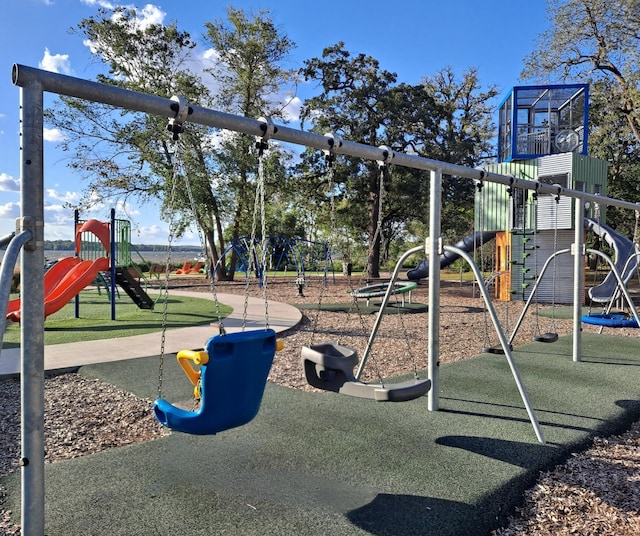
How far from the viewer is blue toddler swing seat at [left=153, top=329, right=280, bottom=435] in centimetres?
256

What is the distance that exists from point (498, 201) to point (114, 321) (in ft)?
38.2

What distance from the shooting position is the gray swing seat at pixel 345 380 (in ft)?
10.1

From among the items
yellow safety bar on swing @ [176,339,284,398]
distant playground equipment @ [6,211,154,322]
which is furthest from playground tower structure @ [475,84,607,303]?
yellow safety bar on swing @ [176,339,284,398]

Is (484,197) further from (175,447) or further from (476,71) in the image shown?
(476,71)

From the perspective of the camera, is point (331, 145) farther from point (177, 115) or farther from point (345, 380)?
point (345, 380)

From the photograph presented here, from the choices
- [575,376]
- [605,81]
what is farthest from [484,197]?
[575,376]

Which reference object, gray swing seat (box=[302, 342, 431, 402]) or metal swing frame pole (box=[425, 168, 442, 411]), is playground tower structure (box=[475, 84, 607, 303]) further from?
gray swing seat (box=[302, 342, 431, 402])

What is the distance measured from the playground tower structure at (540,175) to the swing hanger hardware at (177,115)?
13496 mm

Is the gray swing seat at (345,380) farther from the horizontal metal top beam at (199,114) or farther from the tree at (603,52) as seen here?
the tree at (603,52)

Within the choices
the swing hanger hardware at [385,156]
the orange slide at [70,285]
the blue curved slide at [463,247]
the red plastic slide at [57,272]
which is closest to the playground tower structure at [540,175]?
the blue curved slide at [463,247]

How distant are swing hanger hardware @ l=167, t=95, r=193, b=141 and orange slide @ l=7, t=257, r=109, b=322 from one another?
667cm

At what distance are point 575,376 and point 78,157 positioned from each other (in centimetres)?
1896

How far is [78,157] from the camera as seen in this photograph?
19.1 m

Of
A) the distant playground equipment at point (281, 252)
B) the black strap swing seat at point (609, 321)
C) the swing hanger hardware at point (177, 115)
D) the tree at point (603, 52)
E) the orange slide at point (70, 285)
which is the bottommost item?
the black strap swing seat at point (609, 321)
